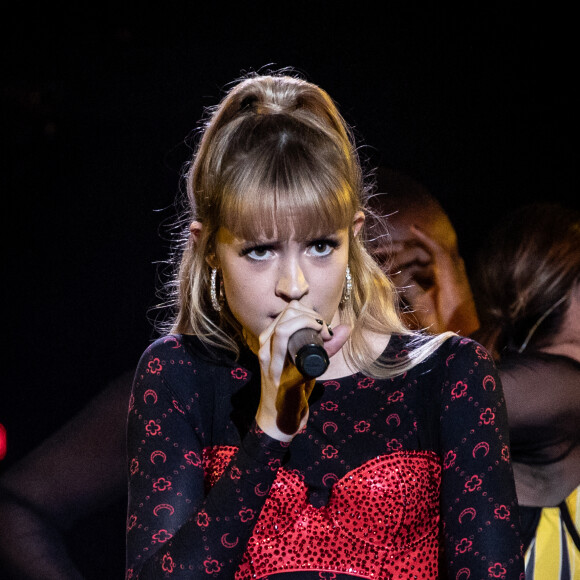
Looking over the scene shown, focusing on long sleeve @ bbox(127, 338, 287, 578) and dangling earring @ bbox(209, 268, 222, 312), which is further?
dangling earring @ bbox(209, 268, 222, 312)

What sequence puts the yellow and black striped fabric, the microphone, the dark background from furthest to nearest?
the dark background, the yellow and black striped fabric, the microphone

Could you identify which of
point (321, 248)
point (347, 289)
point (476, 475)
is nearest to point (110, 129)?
point (347, 289)

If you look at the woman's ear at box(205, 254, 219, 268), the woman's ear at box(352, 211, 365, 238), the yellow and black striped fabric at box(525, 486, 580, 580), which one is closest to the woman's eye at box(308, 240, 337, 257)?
the woman's ear at box(352, 211, 365, 238)

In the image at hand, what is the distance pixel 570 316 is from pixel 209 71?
4.02ft

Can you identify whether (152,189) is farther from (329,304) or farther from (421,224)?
(329,304)

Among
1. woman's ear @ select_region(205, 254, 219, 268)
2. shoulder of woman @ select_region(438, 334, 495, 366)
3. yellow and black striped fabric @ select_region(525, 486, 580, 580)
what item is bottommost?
yellow and black striped fabric @ select_region(525, 486, 580, 580)

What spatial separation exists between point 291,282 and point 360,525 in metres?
0.43

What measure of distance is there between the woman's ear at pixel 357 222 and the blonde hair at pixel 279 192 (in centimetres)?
2

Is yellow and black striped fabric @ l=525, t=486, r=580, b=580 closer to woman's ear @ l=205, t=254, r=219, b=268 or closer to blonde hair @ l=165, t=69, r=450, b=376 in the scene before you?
blonde hair @ l=165, t=69, r=450, b=376

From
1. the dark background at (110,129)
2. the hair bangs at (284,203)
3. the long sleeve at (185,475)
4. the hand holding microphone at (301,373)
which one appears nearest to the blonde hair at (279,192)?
the hair bangs at (284,203)

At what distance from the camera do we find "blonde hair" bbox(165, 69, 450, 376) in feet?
4.05

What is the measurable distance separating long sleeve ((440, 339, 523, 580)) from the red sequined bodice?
2.3 inches

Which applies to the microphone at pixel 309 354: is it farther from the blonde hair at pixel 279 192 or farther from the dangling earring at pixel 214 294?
the dangling earring at pixel 214 294

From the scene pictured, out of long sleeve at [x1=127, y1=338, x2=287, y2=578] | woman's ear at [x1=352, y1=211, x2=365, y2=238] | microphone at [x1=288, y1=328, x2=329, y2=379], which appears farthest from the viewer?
woman's ear at [x1=352, y1=211, x2=365, y2=238]
